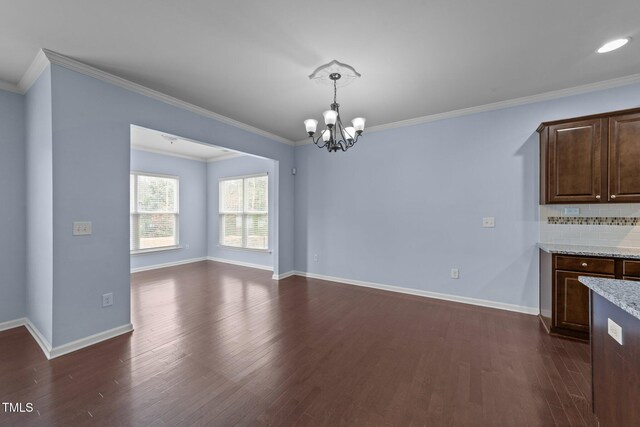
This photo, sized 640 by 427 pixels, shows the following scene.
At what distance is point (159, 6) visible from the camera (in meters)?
1.86

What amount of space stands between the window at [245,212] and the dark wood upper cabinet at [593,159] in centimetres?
496

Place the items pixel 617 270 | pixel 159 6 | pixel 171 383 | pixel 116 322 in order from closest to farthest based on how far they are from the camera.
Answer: pixel 159 6 → pixel 171 383 → pixel 617 270 → pixel 116 322

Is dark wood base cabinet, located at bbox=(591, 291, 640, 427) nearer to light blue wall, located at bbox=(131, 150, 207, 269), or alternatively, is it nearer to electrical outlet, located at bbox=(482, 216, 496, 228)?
electrical outlet, located at bbox=(482, 216, 496, 228)

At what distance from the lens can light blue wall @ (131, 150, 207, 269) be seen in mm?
5883

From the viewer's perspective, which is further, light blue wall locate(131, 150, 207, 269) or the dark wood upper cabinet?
light blue wall locate(131, 150, 207, 269)

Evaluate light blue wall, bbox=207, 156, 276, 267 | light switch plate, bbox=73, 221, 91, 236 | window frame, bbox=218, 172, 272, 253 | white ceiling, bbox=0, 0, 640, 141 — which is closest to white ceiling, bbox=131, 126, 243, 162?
light blue wall, bbox=207, 156, 276, 267

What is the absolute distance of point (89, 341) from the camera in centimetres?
262

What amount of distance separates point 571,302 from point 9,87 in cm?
647

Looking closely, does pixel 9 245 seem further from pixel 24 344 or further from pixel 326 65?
pixel 326 65

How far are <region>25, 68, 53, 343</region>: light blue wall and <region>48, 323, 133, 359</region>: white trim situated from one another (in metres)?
0.15

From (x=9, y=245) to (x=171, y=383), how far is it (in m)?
2.72

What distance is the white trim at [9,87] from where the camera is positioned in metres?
2.92

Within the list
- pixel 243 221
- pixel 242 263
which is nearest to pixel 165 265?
pixel 242 263

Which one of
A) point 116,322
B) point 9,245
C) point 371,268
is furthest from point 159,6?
point 371,268
